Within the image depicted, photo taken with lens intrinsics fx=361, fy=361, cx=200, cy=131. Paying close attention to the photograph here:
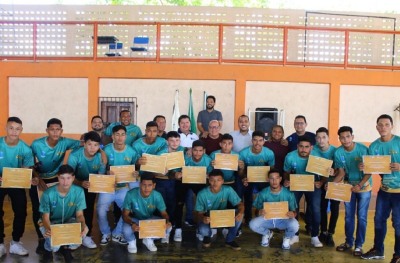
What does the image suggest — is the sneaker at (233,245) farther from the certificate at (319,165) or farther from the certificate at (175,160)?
the certificate at (319,165)

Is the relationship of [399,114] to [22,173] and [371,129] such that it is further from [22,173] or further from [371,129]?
[22,173]

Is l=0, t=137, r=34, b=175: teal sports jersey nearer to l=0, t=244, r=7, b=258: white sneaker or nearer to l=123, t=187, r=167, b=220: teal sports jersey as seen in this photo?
l=0, t=244, r=7, b=258: white sneaker

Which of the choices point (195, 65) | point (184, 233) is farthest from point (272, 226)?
point (195, 65)

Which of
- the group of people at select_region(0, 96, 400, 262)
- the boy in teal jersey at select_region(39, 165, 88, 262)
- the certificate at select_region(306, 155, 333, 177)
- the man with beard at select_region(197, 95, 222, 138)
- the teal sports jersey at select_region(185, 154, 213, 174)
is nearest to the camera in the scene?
the boy in teal jersey at select_region(39, 165, 88, 262)

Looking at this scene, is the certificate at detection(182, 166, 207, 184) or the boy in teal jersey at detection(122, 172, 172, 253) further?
the certificate at detection(182, 166, 207, 184)

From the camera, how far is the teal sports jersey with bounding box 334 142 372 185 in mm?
4746

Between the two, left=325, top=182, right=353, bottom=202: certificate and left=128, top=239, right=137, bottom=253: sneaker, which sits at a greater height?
left=325, top=182, right=353, bottom=202: certificate

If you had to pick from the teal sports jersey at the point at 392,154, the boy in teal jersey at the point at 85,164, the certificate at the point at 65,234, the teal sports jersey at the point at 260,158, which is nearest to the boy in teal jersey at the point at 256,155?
the teal sports jersey at the point at 260,158

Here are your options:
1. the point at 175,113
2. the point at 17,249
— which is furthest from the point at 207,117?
the point at 17,249

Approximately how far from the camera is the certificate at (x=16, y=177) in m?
4.51

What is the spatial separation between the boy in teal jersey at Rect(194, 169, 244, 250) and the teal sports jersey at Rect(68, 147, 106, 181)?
144 cm

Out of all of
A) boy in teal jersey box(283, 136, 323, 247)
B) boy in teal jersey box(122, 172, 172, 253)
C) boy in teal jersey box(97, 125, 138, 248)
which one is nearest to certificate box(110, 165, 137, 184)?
boy in teal jersey box(97, 125, 138, 248)

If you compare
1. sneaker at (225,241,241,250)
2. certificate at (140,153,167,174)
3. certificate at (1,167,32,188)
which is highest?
certificate at (140,153,167,174)

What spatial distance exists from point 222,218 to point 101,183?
67.0 inches
